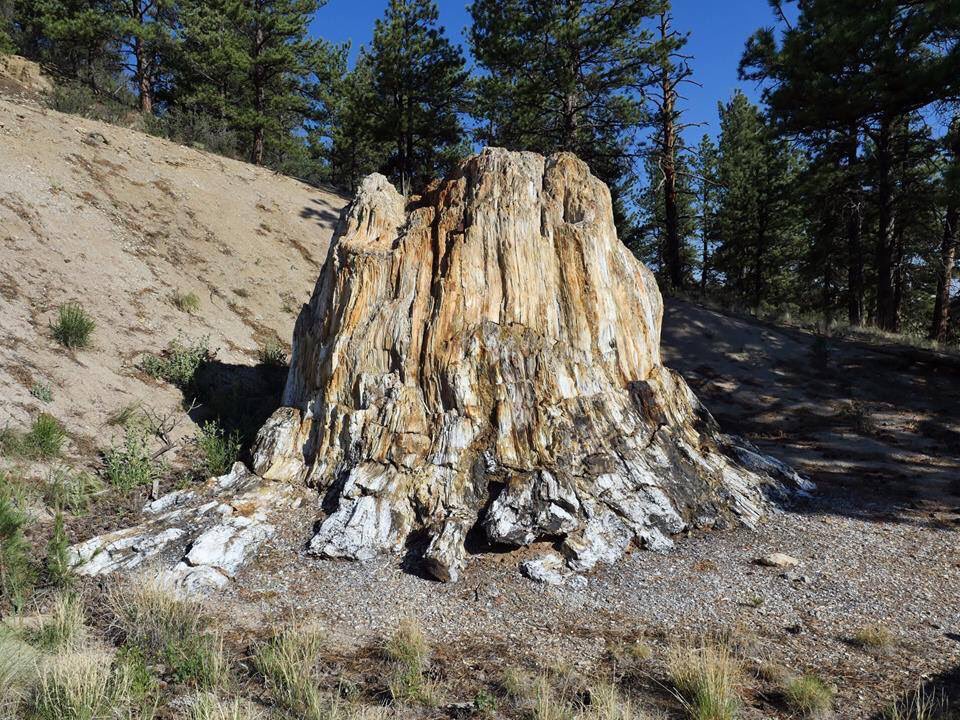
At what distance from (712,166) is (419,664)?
100ft

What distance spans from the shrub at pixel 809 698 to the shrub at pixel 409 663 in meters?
2.58

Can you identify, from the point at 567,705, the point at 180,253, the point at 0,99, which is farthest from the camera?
the point at 0,99

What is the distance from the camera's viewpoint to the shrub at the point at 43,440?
8.21m

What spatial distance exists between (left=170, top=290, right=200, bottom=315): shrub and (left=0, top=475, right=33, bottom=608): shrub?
21.4 feet

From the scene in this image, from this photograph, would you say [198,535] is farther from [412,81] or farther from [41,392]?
[412,81]

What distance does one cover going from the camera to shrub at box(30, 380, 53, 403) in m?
9.17

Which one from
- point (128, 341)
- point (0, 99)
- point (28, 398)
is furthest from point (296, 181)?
point (28, 398)

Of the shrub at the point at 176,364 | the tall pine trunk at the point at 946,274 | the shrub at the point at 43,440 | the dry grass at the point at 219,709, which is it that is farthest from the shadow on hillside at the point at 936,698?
the tall pine trunk at the point at 946,274

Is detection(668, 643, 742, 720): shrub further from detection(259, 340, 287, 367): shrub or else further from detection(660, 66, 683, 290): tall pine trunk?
detection(660, 66, 683, 290): tall pine trunk

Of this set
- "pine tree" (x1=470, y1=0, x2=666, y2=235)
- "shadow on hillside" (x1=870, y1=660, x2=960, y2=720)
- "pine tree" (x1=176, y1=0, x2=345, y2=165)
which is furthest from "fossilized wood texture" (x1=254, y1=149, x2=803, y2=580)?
"pine tree" (x1=176, y1=0, x2=345, y2=165)

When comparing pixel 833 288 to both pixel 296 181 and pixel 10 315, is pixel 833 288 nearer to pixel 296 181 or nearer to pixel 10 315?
pixel 296 181

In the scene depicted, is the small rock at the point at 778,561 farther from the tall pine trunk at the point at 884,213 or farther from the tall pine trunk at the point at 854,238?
the tall pine trunk at the point at 854,238

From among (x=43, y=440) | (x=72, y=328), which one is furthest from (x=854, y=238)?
(x=43, y=440)

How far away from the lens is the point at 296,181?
23.1 metres
